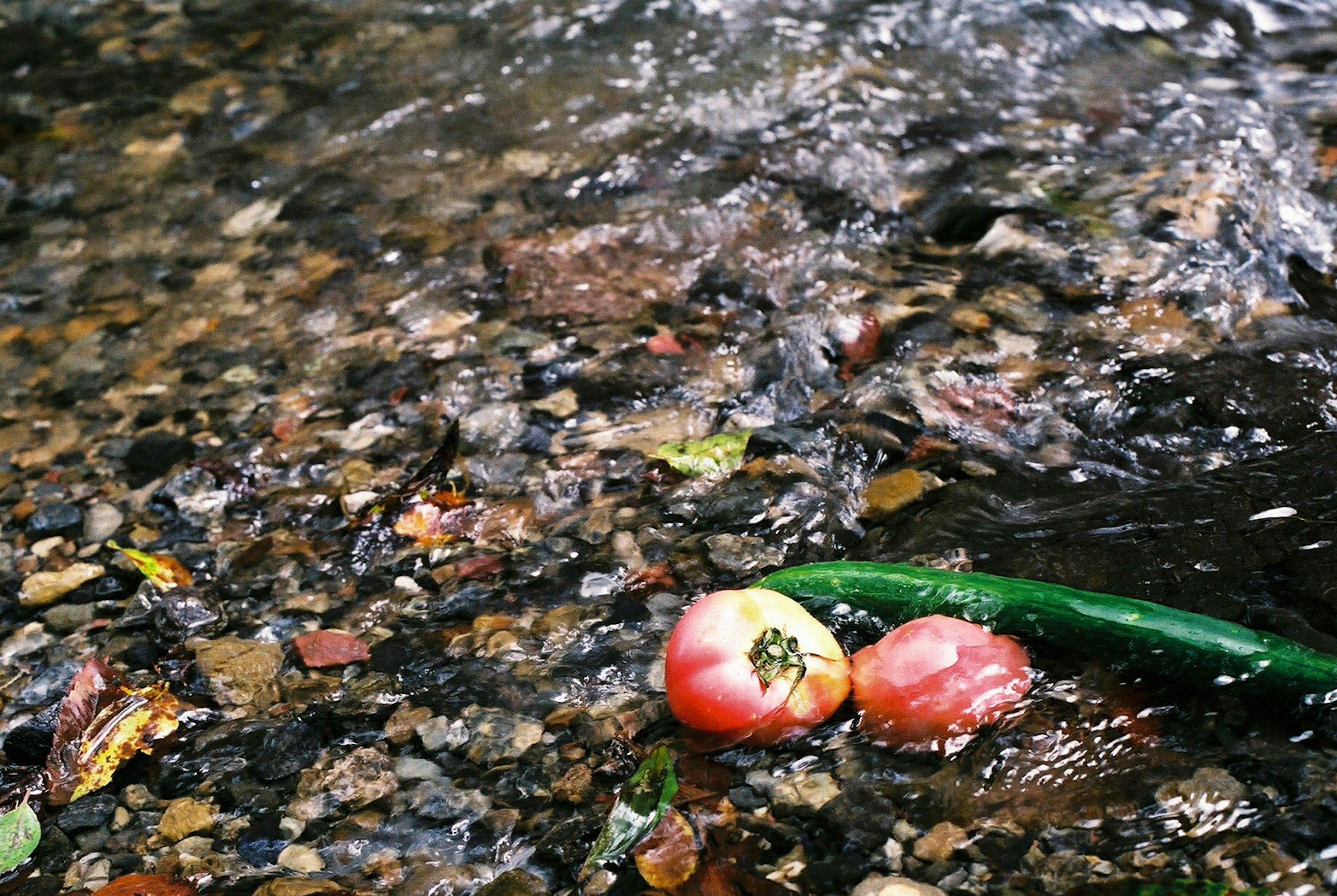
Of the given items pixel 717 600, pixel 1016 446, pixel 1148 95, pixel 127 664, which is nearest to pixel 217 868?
pixel 127 664

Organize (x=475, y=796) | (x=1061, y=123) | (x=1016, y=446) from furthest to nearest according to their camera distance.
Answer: (x=1061, y=123) → (x=1016, y=446) → (x=475, y=796)

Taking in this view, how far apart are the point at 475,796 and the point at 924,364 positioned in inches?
76.4

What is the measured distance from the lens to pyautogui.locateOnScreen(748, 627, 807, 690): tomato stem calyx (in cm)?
228

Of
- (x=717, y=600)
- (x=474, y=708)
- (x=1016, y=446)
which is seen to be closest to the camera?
(x=717, y=600)

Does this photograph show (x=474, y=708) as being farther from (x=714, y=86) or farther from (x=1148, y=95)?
(x=1148, y=95)

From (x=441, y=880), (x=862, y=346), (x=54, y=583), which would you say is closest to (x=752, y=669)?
(x=441, y=880)

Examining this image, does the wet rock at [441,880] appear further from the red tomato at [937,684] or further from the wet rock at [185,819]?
the red tomato at [937,684]

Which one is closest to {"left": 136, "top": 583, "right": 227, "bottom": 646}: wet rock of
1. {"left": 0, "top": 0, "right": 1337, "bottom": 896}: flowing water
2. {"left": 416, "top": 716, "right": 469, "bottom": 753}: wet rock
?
{"left": 0, "top": 0, "right": 1337, "bottom": 896}: flowing water

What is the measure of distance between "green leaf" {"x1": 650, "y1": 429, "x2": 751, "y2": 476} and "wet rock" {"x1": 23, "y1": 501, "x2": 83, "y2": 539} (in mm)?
1751

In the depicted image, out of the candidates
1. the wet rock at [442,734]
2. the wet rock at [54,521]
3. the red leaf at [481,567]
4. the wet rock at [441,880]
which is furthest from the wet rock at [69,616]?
the wet rock at [441,880]

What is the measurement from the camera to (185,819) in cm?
250

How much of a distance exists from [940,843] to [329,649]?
5.11 ft

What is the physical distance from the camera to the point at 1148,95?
5.17 meters

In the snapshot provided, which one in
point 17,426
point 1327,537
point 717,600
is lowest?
point 17,426
